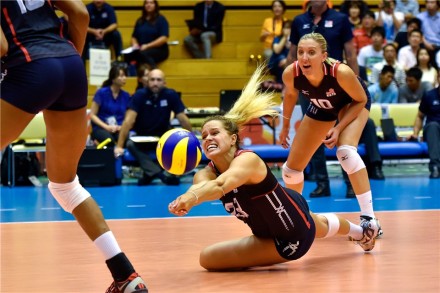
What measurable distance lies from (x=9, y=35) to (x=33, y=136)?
7.65 metres

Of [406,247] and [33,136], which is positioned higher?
[406,247]

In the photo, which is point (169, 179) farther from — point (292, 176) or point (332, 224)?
point (332, 224)

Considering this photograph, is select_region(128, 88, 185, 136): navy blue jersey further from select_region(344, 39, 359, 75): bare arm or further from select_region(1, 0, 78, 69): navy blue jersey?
select_region(1, 0, 78, 69): navy blue jersey

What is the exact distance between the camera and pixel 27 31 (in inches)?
158

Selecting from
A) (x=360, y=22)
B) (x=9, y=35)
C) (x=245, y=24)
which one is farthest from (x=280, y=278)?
(x=245, y=24)

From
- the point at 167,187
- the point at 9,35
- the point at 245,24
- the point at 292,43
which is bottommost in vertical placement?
the point at 167,187

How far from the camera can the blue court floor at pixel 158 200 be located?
832 centimetres

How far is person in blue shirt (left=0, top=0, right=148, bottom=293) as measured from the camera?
13.1ft

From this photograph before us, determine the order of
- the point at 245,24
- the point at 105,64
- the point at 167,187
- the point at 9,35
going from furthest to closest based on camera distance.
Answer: the point at 245,24 → the point at 105,64 → the point at 167,187 → the point at 9,35

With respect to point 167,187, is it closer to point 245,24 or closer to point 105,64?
point 105,64

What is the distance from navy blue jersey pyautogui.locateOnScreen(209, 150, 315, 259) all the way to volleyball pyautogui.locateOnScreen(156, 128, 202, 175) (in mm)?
470

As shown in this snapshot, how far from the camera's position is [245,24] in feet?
53.0

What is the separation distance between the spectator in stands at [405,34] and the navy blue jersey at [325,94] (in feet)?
27.7

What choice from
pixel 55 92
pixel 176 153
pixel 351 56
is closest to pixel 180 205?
pixel 55 92
